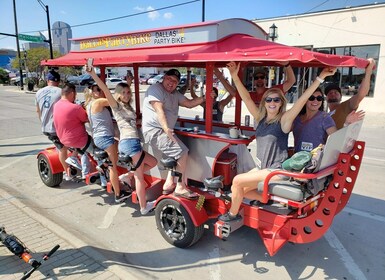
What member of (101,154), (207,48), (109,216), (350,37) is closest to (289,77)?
(207,48)

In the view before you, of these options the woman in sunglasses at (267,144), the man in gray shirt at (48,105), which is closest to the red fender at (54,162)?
the man in gray shirt at (48,105)

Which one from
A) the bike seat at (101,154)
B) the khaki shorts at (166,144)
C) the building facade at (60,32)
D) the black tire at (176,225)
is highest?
the building facade at (60,32)

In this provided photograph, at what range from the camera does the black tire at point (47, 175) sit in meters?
5.49

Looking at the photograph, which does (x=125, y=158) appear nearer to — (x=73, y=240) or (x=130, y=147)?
(x=130, y=147)

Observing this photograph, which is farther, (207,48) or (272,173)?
(207,48)

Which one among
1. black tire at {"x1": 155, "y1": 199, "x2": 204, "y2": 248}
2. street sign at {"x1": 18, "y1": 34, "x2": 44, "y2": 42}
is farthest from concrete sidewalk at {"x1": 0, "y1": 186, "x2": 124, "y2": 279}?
street sign at {"x1": 18, "y1": 34, "x2": 44, "y2": 42}

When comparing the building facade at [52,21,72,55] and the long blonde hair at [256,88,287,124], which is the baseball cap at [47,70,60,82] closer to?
the long blonde hair at [256,88,287,124]

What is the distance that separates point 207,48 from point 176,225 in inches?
81.4

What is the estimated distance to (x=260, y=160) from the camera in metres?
3.37

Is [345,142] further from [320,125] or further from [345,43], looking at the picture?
[345,43]

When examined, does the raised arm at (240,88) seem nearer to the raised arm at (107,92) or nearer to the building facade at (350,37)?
the raised arm at (107,92)

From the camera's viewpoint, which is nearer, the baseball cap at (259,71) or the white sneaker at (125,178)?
the white sneaker at (125,178)

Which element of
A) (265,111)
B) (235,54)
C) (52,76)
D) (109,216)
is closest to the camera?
(235,54)

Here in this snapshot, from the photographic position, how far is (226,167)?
12.1ft
